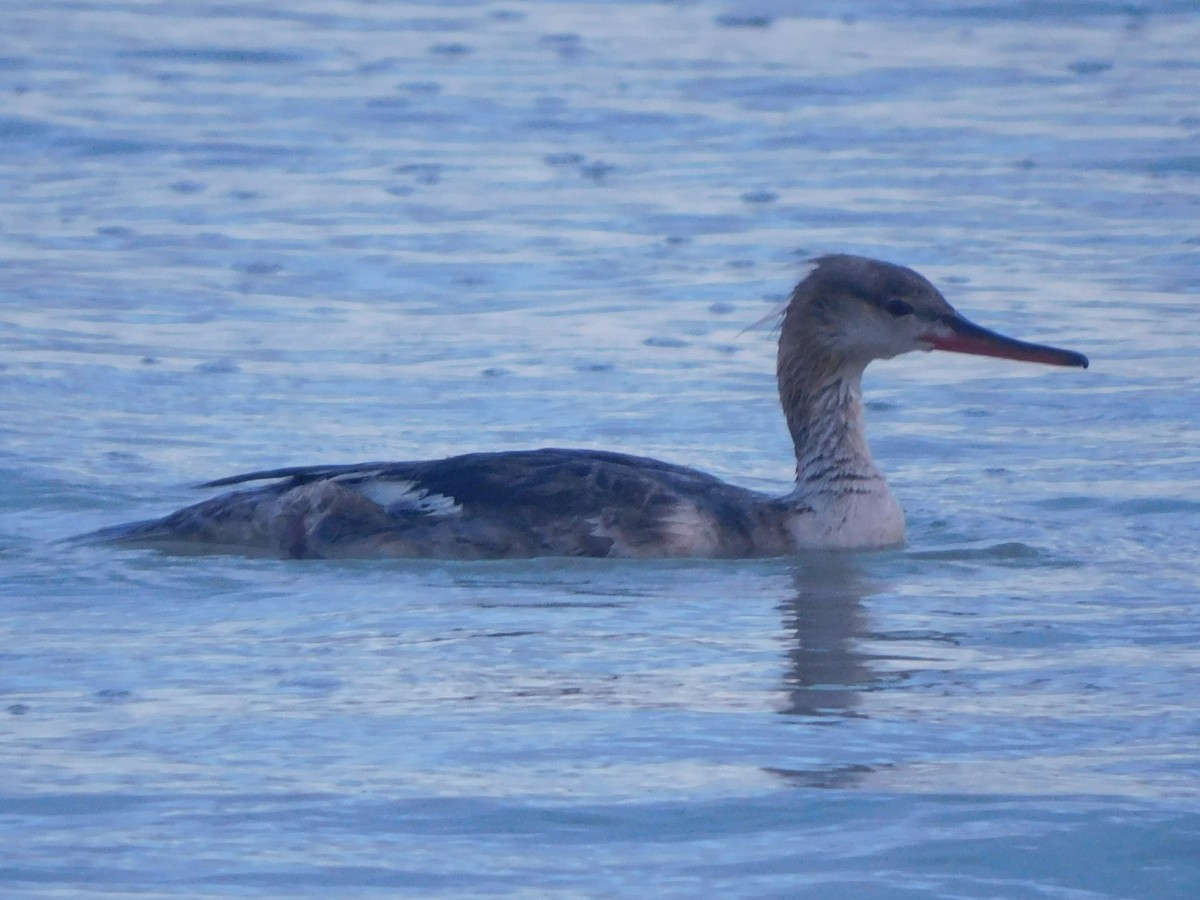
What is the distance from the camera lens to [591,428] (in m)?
10.3

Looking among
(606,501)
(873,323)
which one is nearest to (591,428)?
(873,323)

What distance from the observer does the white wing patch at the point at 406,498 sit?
8352 millimetres

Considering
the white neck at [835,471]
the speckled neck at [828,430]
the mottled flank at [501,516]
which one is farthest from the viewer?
the speckled neck at [828,430]

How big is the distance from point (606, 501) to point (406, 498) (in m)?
0.71

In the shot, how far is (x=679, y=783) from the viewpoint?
5668 mm

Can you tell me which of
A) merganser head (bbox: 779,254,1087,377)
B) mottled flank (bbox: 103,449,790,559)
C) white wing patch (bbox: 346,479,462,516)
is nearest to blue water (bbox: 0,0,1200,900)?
mottled flank (bbox: 103,449,790,559)

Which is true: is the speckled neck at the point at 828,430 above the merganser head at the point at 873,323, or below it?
below

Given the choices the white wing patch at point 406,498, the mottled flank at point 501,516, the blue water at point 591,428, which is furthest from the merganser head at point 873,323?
the white wing patch at point 406,498

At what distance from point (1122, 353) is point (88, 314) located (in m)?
5.09

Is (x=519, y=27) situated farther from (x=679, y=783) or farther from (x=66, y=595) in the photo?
(x=679, y=783)

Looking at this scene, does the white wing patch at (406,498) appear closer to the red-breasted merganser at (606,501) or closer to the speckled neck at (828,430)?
the red-breasted merganser at (606,501)

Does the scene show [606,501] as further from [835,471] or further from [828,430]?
[828,430]

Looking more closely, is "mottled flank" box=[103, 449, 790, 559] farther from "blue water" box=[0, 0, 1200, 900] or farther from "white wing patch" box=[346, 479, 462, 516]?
"blue water" box=[0, 0, 1200, 900]

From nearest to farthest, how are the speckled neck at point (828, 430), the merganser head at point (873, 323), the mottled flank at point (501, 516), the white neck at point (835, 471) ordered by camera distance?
the mottled flank at point (501, 516) → the white neck at point (835, 471) → the speckled neck at point (828, 430) → the merganser head at point (873, 323)
